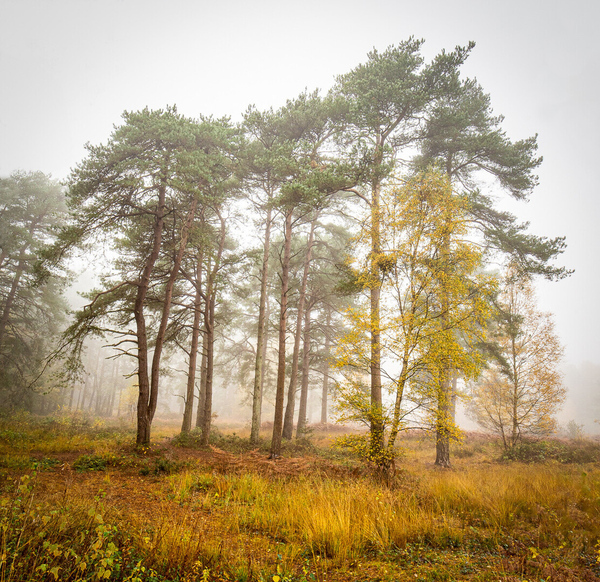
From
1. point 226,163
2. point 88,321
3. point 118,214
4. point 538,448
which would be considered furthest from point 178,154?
point 538,448

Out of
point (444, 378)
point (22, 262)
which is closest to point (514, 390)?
point (444, 378)

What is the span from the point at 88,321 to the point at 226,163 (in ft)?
23.6

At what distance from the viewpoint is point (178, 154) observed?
9.47 metres

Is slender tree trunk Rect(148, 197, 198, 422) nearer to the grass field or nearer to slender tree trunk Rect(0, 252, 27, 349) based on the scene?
the grass field

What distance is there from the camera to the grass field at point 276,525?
2998mm

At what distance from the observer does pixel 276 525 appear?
15.8ft

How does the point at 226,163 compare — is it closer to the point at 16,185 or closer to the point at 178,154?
the point at 178,154

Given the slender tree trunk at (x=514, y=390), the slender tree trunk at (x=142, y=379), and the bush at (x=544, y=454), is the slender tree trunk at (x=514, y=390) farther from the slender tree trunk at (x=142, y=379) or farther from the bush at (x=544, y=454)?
the slender tree trunk at (x=142, y=379)

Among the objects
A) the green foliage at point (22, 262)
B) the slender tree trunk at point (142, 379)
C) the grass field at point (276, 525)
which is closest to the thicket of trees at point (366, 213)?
the slender tree trunk at point (142, 379)

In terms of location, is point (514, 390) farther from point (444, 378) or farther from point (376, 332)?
point (376, 332)

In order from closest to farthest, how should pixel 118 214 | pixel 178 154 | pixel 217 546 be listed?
pixel 217 546 < pixel 178 154 < pixel 118 214

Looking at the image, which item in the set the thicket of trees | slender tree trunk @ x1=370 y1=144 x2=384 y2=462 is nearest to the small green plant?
the thicket of trees

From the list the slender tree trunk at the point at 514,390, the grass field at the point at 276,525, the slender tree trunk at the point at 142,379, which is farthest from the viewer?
the slender tree trunk at the point at 514,390

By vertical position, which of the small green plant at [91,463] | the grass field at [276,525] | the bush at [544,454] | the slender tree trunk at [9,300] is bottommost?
the bush at [544,454]
